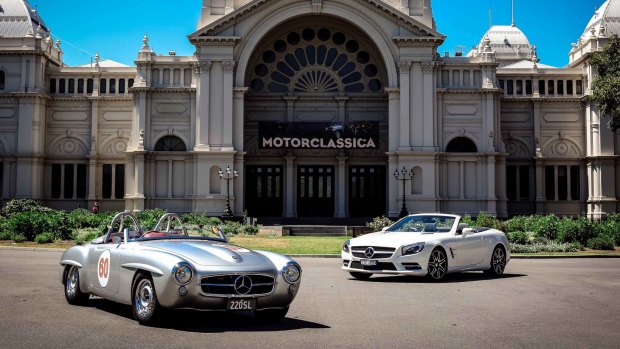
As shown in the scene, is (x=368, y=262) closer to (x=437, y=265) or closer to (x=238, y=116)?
(x=437, y=265)

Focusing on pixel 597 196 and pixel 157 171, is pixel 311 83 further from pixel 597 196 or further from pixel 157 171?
pixel 597 196

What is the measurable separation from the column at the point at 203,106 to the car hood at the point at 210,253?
38.4m

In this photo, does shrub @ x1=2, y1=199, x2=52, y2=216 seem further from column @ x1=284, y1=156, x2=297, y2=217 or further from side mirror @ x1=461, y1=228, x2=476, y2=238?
side mirror @ x1=461, y1=228, x2=476, y2=238

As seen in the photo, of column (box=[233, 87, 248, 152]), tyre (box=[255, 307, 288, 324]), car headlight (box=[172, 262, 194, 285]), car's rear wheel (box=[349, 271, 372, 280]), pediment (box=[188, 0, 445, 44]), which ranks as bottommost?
car's rear wheel (box=[349, 271, 372, 280])

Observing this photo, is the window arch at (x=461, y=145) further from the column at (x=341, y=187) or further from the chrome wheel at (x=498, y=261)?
the chrome wheel at (x=498, y=261)

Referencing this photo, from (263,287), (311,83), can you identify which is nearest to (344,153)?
(311,83)

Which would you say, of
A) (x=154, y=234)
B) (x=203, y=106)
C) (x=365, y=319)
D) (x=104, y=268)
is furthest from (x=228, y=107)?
(x=365, y=319)

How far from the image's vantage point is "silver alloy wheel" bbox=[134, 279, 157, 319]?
34.5 feet

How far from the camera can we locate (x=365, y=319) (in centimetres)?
1159

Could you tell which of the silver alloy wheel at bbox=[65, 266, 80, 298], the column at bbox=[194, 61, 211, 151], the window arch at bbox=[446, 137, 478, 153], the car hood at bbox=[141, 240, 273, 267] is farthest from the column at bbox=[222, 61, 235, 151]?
the car hood at bbox=[141, 240, 273, 267]

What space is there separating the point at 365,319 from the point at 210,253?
2.63 m

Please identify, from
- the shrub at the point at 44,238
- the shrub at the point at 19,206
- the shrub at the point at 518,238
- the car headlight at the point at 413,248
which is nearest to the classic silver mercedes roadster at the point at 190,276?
the car headlight at the point at 413,248

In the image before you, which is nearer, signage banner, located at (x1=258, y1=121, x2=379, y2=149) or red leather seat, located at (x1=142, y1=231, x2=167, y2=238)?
red leather seat, located at (x1=142, y1=231, x2=167, y2=238)

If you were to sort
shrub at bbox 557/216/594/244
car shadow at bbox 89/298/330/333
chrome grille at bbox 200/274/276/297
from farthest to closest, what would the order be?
shrub at bbox 557/216/594/244 < car shadow at bbox 89/298/330/333 < chrome grille at bbox 200/274/276/297
